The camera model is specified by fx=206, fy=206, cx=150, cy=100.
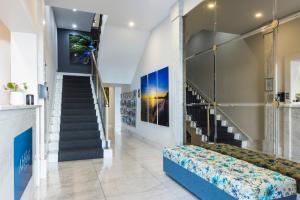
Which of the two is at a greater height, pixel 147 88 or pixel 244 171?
pixel 147 88

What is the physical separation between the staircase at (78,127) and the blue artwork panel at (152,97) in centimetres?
168

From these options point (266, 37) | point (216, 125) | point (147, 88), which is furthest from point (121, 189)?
point (147, 88)

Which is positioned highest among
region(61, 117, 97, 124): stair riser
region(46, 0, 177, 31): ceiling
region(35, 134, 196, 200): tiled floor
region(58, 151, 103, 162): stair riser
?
region(46, 0, 177, 31): ceiling

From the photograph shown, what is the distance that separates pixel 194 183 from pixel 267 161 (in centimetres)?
101

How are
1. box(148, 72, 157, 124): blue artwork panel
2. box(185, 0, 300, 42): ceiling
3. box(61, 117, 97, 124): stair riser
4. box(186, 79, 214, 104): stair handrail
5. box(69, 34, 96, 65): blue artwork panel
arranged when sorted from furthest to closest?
box(69, 34, 96, 65): blue artwork panel
box(148, 72, 157, 124): blue artwork panel
box(61, 117, 97, 124): stair riser
box(186, 79, 214, 104): stair handrail
box(185, 0, 300, 42): ceiling

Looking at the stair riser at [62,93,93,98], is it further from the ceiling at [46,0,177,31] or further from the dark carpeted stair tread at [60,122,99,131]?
the ceiling at [46,0,177,31]

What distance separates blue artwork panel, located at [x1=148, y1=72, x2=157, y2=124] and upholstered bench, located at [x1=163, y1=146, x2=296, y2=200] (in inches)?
110

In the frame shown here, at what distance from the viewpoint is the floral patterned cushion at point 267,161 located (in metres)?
2.43

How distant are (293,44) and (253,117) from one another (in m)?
1.29

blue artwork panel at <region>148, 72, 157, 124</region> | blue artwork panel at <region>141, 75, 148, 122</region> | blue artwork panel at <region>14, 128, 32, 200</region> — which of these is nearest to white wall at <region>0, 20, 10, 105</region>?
blue artwork panel at <region>14, 128, 32, 200</region>

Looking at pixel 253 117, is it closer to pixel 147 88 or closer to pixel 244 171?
pixel 244 171

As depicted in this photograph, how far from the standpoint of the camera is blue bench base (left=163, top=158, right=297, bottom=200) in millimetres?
2370

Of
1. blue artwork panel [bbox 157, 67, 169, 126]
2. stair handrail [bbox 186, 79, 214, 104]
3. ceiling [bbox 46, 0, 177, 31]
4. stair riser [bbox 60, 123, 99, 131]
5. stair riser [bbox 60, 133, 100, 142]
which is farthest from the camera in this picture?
stair riser [bbox 60, 123, 99, 131]

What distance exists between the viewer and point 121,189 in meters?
3.17
